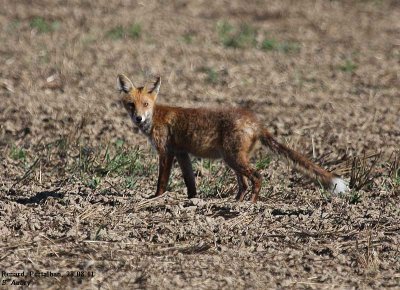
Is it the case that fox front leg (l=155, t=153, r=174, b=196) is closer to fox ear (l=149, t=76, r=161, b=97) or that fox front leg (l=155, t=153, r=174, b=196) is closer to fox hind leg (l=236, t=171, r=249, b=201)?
fox hind leg (l=236, t=171, r=249, b=201)

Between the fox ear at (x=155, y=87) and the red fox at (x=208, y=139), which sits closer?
the red fox at (x=208, y=139)

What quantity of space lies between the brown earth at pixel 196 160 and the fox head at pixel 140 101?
690 millimetres

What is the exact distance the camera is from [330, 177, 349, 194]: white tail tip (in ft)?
29.4

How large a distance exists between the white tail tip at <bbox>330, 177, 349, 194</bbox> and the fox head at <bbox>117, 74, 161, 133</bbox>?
2.17 m

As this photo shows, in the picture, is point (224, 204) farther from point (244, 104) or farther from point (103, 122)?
point (244, 104)

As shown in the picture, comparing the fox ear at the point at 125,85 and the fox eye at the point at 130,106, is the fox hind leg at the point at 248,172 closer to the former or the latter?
the fox eye at the point at 130,106

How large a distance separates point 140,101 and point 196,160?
1.46 meters

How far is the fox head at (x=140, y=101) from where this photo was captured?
961 cm

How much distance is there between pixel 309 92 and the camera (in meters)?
14.7

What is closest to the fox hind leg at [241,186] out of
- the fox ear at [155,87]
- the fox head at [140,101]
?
the fox head at [140,101]

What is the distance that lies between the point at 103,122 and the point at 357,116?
3916 millimetres

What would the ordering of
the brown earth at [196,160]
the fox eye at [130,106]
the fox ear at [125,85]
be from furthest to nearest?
1. the fox ear at [125,85]
2. the fox eye at [130,106]
3. the brown earth at [196,160]

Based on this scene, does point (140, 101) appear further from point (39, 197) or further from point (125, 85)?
point (39, 197)

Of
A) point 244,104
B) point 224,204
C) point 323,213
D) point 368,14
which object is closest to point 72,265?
point 224,204
